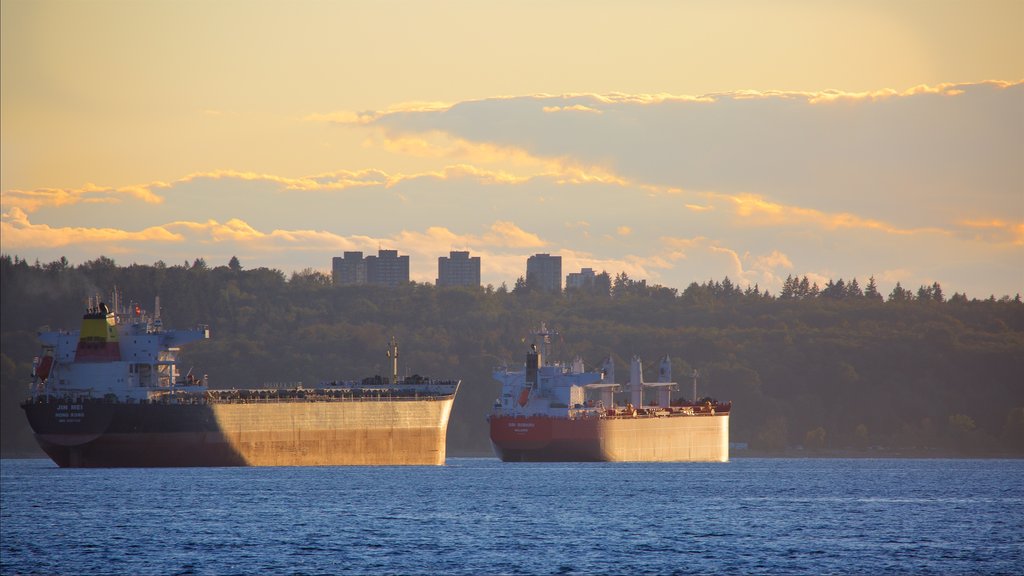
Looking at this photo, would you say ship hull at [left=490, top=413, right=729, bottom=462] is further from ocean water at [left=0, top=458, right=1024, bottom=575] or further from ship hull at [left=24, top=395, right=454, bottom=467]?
ocean water at [left=0, top=458, right=1024, bottom=575]

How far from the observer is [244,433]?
123125 mm

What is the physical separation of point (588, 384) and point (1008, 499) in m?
52.1

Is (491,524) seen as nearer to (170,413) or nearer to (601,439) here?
(170,413)

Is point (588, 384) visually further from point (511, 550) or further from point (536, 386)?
point (511, 550)

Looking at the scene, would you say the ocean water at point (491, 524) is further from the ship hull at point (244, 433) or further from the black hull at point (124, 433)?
the ship hull at point (244, 433)

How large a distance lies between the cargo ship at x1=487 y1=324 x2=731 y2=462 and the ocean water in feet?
63.9

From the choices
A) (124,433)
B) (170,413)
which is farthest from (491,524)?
(170,413)

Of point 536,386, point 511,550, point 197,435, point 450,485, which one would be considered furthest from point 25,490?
point 536,386

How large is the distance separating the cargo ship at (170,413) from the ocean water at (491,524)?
2046 millimetres

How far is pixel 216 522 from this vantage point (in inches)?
3255

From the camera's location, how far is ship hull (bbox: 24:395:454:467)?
116m

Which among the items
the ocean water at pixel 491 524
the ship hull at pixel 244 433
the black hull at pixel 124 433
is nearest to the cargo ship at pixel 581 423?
the ship hull at pixel 244 433

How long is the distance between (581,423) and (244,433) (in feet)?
105

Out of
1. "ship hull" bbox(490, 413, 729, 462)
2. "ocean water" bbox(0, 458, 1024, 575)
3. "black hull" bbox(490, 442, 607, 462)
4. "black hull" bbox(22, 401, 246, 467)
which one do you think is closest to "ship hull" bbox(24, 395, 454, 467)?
"black hull" bbox(22, 401, 246, 467)
